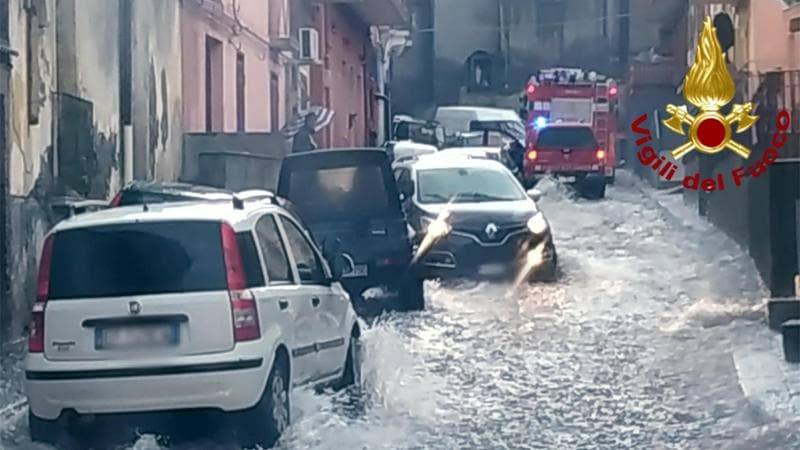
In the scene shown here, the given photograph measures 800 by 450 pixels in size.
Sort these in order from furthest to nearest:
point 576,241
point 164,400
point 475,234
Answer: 1. point 576,241
2. point 475,234
3. point 164,400

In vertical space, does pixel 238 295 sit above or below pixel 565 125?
below

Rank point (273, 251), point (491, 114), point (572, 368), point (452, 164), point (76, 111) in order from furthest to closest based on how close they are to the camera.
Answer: point (491, 114)
point (452, 164)
point (76, 111)
point (572, 368)
point (273, 251)

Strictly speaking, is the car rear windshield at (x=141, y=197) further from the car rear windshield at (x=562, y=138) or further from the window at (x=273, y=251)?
the car rear windshield at (x=562, y=138)

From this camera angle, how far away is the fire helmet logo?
39.7 feet

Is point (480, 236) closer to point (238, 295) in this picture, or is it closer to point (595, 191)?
point (238, 295)

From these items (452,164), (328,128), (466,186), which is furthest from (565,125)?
(466,186)

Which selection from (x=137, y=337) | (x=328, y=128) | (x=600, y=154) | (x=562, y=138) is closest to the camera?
(x=137, y=337)

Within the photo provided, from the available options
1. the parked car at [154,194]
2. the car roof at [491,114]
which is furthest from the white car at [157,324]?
the car roof at [491,114]

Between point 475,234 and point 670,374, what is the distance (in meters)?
6.43

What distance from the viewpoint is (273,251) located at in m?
9.98

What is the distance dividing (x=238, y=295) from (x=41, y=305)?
1143 mm

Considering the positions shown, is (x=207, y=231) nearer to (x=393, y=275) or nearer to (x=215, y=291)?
(x=215, y=291)

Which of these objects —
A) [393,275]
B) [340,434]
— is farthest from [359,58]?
[340,434]

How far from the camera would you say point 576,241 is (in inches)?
941
